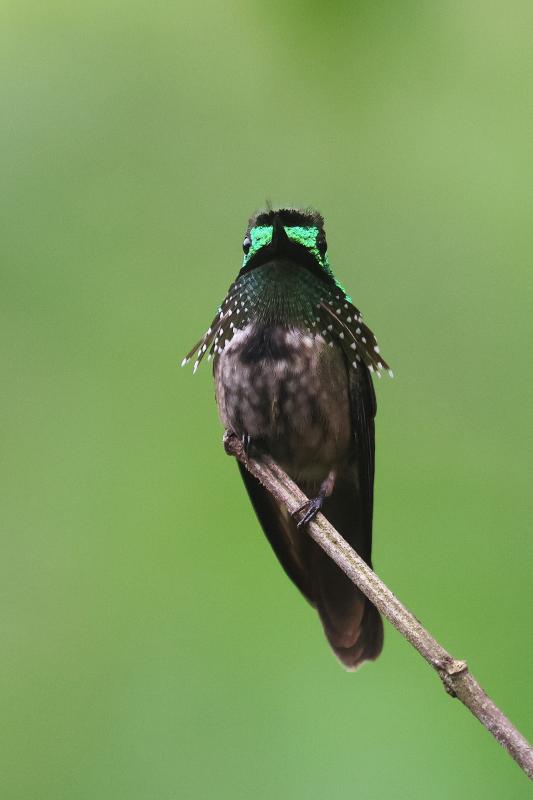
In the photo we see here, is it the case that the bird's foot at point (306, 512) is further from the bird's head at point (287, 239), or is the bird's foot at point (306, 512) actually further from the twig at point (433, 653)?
the bird's head at point (287, 239)

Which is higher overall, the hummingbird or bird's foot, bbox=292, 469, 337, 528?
the hummingbird

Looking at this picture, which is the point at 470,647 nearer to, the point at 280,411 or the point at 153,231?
the point at 280,411

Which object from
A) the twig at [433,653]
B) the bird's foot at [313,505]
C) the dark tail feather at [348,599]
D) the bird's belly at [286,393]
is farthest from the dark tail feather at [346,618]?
the twig at [433,653]

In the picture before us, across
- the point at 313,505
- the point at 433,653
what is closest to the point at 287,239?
the point at 313,505

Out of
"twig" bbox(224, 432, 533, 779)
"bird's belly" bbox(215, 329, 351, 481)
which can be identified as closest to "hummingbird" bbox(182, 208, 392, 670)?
"bird's belly" bbox(215, 329, 351, 481)

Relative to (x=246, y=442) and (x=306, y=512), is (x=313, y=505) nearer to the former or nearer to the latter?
(x=306, y=512)

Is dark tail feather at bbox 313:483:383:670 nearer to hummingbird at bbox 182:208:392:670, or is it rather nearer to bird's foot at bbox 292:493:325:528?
hummingbird at bbox 182:208:392:670

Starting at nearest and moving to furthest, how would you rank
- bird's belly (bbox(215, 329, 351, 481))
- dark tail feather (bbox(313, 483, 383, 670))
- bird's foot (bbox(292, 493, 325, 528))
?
bird's foot (bbox(292, 493, 325, 528))
bird's belly (bbox(215, 329, 351, 481))
dark tail feather (bbox(313, 483, 383, 670))

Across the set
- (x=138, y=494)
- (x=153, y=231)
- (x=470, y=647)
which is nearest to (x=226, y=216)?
(x=153, y=231)
